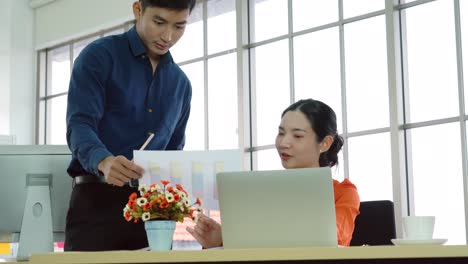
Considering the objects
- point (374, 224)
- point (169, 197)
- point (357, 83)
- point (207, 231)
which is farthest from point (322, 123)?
point (357, 83)

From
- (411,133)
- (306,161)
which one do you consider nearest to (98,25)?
(411,133)

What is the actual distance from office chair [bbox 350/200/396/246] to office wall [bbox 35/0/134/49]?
21.9ft

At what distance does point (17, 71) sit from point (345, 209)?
8.63 metres

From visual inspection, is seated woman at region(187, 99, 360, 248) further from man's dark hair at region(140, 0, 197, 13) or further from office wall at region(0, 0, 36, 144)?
office wall at region(0, 0, 36, 144)

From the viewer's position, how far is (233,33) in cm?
900

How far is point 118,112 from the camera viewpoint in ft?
8.80

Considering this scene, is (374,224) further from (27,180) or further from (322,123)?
(27,180)

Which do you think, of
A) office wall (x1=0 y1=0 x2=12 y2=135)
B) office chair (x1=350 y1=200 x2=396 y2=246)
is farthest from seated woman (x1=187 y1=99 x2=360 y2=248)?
office wall (x1=0 y1=0 x2=12 y2=135)

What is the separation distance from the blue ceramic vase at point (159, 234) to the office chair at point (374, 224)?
47.8 inches

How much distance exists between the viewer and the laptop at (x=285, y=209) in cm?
179

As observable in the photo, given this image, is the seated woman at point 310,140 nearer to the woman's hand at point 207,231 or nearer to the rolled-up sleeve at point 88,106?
the woman's hand at point 207,231

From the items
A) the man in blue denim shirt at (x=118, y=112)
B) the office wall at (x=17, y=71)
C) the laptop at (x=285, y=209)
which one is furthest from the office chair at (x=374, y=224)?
the office wall at (x=17, y=71)

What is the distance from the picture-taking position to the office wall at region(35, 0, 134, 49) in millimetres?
9680

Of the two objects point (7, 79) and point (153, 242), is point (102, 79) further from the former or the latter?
point (7, 79)
